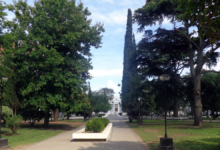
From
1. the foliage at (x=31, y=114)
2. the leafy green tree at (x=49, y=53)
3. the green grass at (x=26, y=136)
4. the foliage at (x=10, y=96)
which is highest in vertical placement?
the leafy green tree at (x=49, y=53)

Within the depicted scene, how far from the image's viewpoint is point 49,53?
698 inches

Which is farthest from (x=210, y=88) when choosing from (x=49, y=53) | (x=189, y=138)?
(x=49, y=53)

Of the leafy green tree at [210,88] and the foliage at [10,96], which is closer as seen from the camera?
the foliage at [10,96]

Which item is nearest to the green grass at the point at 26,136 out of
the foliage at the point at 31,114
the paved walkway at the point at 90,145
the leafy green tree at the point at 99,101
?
the paved walkway at the point at 90,145

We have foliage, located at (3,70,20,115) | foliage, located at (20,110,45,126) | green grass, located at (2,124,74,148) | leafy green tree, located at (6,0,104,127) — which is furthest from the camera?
foliage, located at (20,110,45,126)

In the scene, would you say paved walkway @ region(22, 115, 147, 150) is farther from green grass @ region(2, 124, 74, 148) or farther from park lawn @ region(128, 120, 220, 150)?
green grass @ region(2, 124, 74, 148)

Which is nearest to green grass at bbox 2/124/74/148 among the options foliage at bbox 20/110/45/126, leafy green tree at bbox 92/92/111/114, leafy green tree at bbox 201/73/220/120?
foliage at bbox 20/110/45/126

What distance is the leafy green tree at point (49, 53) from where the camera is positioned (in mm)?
18219

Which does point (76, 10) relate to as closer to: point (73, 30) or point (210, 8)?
point (73, 30)

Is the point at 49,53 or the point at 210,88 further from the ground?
the point at 49,53

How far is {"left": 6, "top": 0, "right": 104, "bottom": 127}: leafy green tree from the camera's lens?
18.2m

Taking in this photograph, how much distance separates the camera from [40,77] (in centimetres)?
1889

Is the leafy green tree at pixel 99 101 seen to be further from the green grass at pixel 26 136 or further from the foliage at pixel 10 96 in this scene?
the foliage at pixel 10 96

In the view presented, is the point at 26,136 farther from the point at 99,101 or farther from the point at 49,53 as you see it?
the point at 99,101
